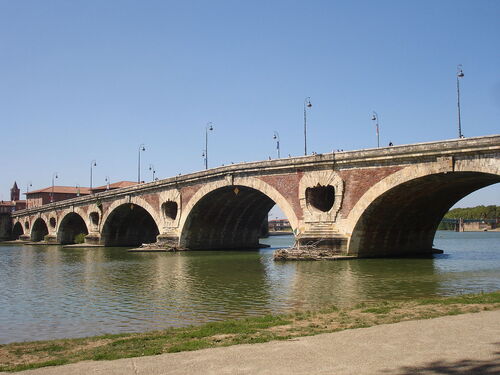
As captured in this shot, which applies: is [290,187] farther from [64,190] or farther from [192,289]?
[64,190]

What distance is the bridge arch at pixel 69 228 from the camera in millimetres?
68875

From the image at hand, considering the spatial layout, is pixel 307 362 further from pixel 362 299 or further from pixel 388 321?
pixel 362 299

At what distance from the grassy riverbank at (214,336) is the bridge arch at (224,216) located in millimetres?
26644

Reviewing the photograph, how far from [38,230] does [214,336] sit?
76.8 meters

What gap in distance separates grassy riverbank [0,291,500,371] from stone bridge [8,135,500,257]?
15.3 meters

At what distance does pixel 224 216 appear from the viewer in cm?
4775

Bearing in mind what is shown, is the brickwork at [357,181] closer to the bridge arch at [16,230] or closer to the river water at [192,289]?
the river water at [192,289]

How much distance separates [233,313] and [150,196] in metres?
36.3

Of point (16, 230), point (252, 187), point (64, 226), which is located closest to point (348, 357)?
point (252, 187)

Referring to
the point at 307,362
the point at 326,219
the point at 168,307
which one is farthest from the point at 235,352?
the point at 326,219

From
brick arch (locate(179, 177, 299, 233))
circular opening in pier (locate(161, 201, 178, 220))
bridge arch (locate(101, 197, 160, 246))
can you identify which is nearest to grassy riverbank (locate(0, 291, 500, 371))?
brick arch (locate(179, 177, 299, 233))

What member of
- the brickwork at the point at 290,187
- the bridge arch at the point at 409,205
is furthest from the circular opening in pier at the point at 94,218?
the bridge arch at the point at 409,205

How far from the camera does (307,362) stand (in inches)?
287

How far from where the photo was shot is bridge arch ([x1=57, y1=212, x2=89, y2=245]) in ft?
226
